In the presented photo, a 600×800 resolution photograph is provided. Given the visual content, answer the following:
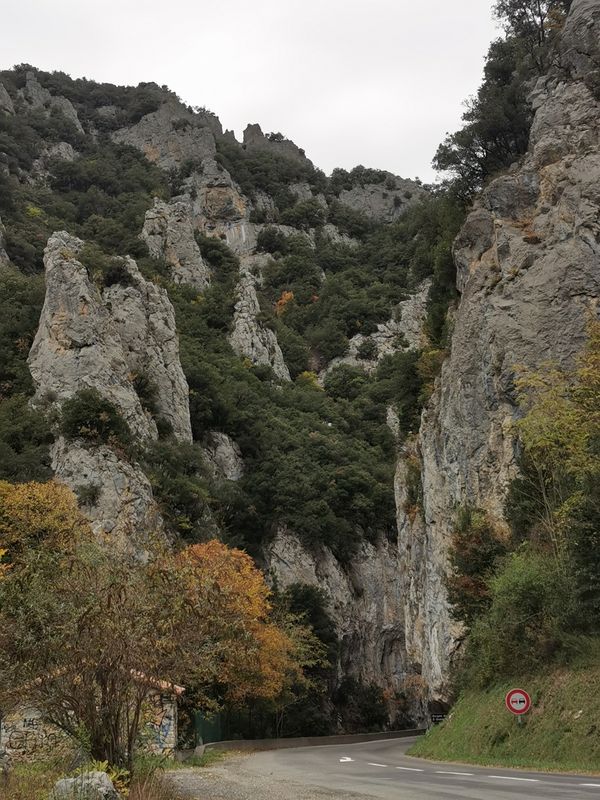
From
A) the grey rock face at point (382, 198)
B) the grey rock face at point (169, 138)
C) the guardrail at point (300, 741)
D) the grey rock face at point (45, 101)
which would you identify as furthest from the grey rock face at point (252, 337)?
the grey rock face at point (45, 101)

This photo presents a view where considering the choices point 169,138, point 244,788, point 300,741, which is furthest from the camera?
point 169,138

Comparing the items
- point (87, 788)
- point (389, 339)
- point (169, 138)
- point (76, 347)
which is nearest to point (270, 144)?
point (169, 138)

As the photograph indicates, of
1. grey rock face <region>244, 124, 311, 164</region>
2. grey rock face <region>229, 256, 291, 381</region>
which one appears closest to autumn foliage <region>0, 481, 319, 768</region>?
grey rock face <region>229, 256, 291, 381</region>

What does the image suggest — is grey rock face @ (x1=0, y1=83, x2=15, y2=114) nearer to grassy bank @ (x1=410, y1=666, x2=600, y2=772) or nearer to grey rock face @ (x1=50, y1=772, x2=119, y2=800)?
grassy bank @ (x1=410, y1=666, x2=600, y2=772)

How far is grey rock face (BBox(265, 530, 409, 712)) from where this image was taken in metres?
57.1

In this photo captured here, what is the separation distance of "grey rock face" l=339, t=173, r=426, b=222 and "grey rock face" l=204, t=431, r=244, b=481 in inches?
2970

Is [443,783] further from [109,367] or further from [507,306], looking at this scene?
[109,367]

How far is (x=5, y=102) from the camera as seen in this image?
114m

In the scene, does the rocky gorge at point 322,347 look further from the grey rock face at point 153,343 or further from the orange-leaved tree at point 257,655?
the orange-leaved tree at point 257,655

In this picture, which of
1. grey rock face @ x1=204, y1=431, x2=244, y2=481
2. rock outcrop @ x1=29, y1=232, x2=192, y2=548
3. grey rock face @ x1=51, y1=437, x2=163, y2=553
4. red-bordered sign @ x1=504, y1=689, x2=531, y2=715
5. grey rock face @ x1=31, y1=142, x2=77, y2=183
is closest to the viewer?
red-bordered sign @ x1=504, y1=689, x2=531, y2=715

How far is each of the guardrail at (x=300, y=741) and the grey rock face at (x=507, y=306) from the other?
27.8 ft

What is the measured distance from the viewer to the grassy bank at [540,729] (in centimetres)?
1559

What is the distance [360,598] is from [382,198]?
88.9m

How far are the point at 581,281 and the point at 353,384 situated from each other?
5128 cm
